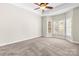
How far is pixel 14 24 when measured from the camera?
519 cm

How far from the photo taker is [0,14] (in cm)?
430

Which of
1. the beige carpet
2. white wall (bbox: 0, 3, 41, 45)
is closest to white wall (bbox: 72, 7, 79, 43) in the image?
the beige carpet

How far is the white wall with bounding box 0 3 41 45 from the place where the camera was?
4.48 meters

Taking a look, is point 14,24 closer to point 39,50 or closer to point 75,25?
point 39,50

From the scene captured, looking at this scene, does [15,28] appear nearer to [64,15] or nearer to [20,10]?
[20,10]

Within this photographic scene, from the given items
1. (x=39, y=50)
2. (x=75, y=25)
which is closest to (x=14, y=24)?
(x=39, y=50)

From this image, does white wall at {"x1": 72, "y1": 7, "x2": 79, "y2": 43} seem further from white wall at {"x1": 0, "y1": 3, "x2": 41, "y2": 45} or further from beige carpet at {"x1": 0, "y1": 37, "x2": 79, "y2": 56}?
white wall at {"x1": 0, "y1": 3, "x2": 41, "y2": 45}

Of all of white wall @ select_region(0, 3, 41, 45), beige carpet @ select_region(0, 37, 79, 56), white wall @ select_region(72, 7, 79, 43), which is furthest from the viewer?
white wall @ select_region(72, 7, 79, 43)

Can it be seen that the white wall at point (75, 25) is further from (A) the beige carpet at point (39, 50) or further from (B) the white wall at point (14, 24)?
(B) the white wall at point (14, 24)

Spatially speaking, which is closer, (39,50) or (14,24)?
(39,50)

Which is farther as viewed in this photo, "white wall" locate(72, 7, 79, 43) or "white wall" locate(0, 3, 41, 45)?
"white wall" locate(72, 7, 79, 43)

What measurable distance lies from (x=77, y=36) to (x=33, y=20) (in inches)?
143


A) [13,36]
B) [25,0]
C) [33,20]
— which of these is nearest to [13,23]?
[13,36]

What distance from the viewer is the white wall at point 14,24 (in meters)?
4.48
